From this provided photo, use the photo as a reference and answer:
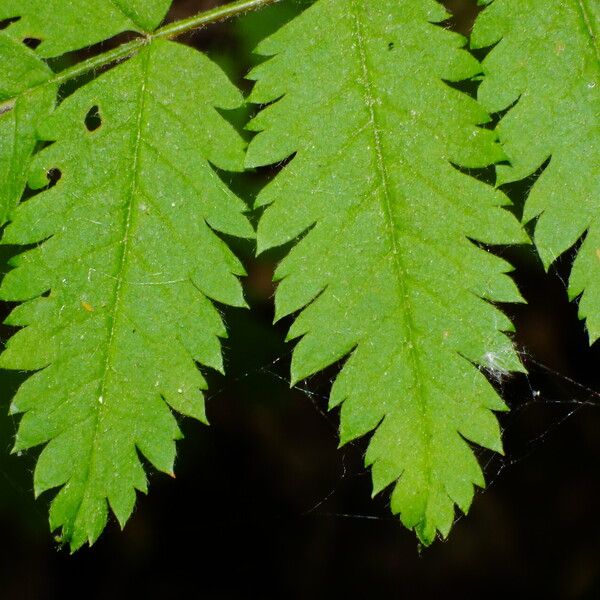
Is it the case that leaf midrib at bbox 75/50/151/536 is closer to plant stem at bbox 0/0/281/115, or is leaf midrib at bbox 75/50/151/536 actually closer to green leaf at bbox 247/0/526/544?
plant stem at bbox 0/0/281/115

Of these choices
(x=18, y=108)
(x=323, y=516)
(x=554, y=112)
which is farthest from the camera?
(x=323, y=516)

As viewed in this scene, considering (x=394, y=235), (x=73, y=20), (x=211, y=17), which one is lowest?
(x=394, y=235)

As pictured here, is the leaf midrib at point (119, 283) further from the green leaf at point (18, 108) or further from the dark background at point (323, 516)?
the dark background at point (323, 516)

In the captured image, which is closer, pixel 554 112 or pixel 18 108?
pixel 554 112

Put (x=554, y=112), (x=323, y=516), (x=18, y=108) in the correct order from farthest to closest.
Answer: (x=323, y=516) → (x=18, y=108) → (x=554, y=112)

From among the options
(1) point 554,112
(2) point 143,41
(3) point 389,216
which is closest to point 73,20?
(2) point 143,41

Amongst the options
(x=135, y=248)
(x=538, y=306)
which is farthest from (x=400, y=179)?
(x=538, y=306)

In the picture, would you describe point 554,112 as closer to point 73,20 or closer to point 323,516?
point 73,20

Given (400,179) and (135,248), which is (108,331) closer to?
(135,248)
